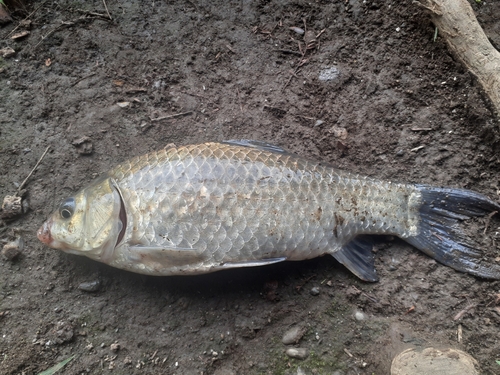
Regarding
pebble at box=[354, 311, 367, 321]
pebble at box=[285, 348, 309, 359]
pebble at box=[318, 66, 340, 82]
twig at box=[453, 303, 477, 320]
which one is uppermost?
pebble at box=[318, 66, 340, 82]

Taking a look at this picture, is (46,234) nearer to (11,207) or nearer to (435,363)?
(11,207)

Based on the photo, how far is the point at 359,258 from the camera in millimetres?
2404

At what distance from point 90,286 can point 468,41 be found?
3.29 metres

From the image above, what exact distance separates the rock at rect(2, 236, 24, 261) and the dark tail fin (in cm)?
275

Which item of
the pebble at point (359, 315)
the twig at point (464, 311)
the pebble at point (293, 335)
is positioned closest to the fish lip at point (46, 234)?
the pebble at point (293, 335)

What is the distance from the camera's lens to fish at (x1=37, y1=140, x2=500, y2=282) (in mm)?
2135

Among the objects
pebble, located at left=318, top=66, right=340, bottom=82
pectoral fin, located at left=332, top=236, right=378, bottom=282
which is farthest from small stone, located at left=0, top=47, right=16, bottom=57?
pectoral fin, located at left=332, top=236, right=378, bottom=282

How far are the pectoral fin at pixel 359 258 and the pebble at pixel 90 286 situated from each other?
167 cm

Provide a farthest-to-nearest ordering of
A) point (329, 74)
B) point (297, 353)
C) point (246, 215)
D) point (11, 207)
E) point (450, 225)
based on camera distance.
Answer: point (329, 74) < point (11, 207) < point (450, 225) < point (297, 353) < point (246, 215)

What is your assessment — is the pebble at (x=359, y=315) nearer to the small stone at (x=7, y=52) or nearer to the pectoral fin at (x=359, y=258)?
the pectoral fin at (x=359, y=258)

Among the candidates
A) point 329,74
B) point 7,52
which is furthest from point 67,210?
point 329,74

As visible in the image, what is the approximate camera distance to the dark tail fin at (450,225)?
2.35 meters

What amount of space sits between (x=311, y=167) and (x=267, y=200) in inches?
16.6

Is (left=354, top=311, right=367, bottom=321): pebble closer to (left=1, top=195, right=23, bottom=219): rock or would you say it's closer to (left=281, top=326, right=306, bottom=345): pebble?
(left=281, top=326, right=306, bottom=345): pebble
